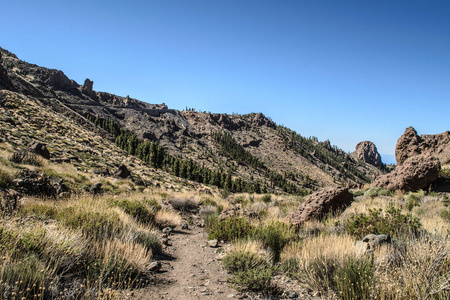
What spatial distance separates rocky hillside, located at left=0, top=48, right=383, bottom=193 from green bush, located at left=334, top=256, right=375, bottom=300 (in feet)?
224

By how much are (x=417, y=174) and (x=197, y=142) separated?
117 meters

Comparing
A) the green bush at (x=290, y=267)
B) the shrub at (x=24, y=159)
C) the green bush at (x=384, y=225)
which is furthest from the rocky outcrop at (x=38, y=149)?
the green bush at (x=384, y=225)

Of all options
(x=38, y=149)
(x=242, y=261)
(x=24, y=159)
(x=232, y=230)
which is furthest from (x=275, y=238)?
(x=38, y=149)

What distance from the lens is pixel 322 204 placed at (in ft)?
29.0

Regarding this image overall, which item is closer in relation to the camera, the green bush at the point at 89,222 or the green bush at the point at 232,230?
the green bush at the point at 89,222

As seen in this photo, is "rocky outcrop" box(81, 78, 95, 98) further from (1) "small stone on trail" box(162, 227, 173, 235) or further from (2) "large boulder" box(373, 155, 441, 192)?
(2) "large boulder" box(373, 155, 441, 192)

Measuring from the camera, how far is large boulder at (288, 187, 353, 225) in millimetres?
8703

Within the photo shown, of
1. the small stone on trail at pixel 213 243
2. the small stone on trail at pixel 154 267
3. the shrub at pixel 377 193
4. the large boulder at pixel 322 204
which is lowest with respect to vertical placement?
the small stone on trail at pixel 213 243

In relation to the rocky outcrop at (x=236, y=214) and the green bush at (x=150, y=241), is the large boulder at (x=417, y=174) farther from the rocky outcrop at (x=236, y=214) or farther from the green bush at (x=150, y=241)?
the green bush at (x=150, y=241)

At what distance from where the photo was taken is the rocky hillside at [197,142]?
80250 millimetres

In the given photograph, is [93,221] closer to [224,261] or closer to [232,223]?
[224,261]

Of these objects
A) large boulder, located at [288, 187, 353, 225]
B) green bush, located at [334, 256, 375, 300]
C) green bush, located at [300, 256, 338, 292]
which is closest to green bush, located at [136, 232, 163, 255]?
green bush, located at [300, 256, 338, 292]

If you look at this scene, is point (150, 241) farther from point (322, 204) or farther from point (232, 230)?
point (322, 204)

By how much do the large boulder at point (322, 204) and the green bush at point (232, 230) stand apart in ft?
6.45
